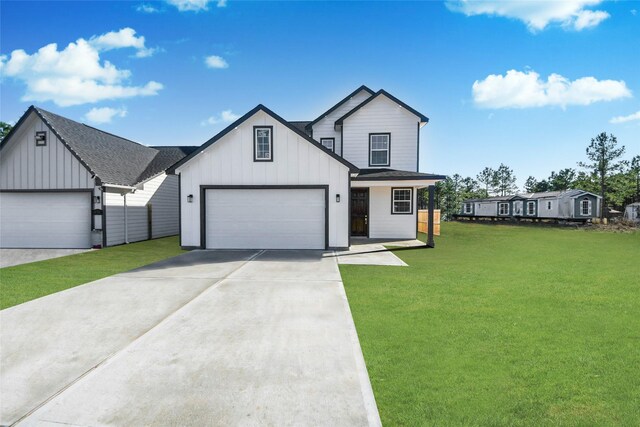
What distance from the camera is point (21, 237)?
1430cm

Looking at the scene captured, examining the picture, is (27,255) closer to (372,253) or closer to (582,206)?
(372,253)

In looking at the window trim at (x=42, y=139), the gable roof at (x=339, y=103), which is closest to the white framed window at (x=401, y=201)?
the gable roof at (x=339, y=103)

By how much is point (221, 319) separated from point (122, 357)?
1485 millimetres

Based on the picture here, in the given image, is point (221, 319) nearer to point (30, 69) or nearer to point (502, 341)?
point (502, 341)

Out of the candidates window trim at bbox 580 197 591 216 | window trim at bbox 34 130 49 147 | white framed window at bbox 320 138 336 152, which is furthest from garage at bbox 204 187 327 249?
window trim at bbox 580 197 591 216

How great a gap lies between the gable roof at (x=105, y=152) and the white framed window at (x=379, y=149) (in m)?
11.7

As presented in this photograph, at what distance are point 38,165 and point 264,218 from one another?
1031cm

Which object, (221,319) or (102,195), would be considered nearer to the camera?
(221,319)

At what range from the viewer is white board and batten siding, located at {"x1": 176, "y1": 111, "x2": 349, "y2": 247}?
12.7 metres

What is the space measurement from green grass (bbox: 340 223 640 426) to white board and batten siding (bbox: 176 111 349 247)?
4.77m

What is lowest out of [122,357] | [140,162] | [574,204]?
[122,357]

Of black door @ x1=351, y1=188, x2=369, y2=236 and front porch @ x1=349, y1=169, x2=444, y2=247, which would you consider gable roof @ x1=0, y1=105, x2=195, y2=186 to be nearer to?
black door @ x1=351, y1=188, x2=369, y2=236

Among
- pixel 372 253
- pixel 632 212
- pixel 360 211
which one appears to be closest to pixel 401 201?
pixel 360 211

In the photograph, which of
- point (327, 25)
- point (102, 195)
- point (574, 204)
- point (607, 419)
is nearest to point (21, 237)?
point (102, 195)
